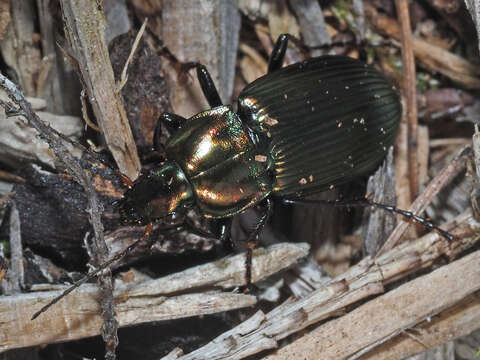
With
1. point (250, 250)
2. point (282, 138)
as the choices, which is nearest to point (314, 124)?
point (282, 138)

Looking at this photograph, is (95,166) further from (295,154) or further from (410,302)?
(410,302)

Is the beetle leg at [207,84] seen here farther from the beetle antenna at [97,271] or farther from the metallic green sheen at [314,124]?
the beetle antenna at [97,271]

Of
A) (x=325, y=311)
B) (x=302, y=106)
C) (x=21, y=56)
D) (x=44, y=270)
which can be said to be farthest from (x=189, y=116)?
(x=325, y=311)

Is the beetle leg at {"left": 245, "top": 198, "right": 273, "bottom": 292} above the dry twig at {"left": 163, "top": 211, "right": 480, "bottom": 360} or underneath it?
above

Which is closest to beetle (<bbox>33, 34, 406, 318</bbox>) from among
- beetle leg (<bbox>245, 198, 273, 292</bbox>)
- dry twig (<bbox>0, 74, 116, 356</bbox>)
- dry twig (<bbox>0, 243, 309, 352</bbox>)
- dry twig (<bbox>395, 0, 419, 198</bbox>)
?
beetle leg (<bbox>245, 198, 273, 292</bbox>)

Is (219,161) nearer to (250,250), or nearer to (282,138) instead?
(282,138)

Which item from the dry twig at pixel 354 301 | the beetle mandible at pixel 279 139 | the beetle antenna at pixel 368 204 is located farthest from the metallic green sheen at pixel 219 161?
the dry twig at pixel 354 301

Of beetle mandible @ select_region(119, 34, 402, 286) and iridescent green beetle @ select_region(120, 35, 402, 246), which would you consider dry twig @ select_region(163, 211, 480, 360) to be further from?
iridescent green beetle @ select_region(120, 35, 402, 246)
